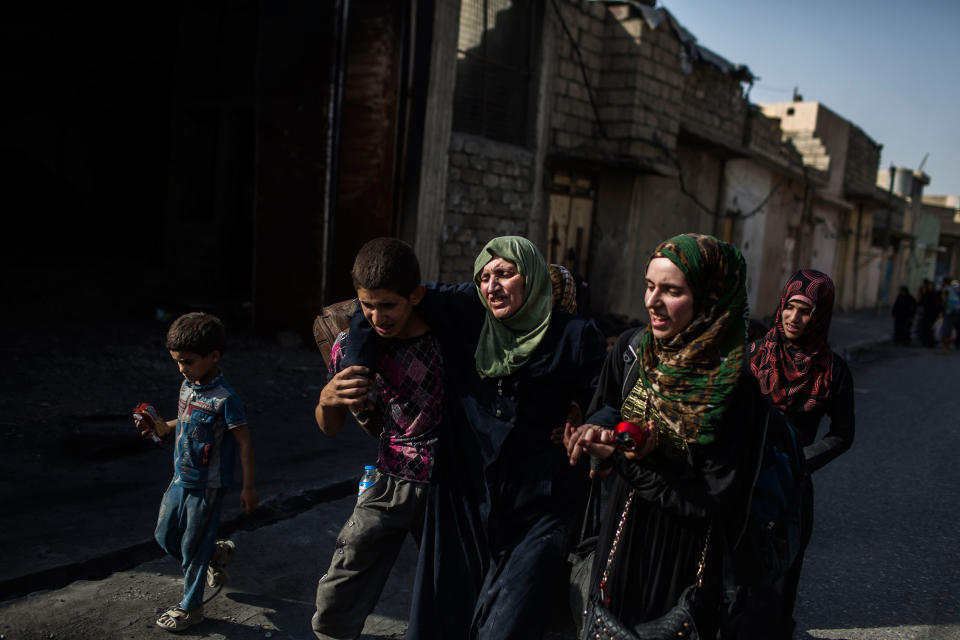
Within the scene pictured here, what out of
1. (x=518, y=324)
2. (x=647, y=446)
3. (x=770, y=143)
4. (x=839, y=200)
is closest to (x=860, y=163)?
→ (x=839, y=200)

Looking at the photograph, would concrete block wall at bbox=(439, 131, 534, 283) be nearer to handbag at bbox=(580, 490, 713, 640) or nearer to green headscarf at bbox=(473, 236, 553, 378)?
green headscarf at bbox=(473, 236, 553, 378)

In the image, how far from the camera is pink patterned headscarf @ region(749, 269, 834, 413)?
10.2 feet

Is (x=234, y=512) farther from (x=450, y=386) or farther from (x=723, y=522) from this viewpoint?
(x=723, y=522)

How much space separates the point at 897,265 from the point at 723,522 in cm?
4023

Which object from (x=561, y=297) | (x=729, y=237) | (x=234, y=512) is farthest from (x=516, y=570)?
(x=729, y=237)

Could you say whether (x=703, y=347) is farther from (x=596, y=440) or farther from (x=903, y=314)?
(x=903, y=314)

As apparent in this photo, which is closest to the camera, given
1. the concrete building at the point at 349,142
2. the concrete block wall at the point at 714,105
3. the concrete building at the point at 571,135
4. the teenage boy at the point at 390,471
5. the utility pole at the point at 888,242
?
the teenage boy at the point at 390,471

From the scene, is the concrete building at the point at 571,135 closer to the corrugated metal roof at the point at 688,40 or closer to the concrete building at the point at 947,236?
the corrugated metal roof at the point at 688,40

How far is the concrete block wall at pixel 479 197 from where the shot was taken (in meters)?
9.23

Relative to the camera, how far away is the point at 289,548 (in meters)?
3.74

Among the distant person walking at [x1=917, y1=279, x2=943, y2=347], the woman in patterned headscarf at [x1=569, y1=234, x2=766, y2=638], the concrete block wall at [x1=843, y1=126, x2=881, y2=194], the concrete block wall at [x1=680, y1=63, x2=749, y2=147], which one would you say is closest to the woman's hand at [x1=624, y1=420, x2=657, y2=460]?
the woman in patterned headscarf at [x1=569, y1=234, x2=766, y2=638]

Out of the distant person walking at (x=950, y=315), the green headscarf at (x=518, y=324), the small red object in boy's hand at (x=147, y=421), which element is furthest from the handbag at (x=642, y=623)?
the distant person walking at (x=950, y=315)

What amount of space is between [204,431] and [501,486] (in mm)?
1217

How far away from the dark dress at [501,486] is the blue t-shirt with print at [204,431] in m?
0.89
